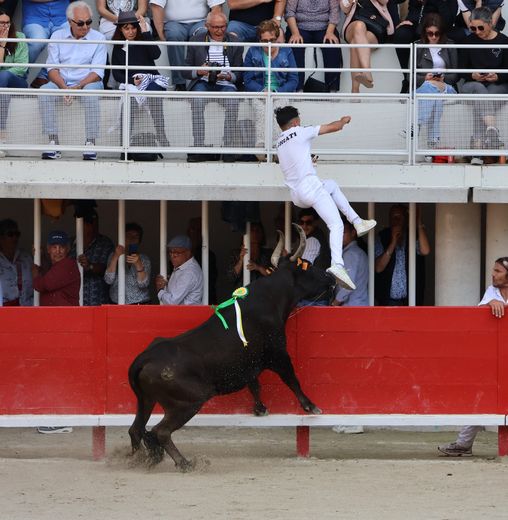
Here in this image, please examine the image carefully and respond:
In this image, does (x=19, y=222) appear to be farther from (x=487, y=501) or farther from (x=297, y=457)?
(x=487, y=501)

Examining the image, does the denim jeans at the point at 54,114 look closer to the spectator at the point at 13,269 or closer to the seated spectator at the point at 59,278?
the seated spectator at the point at 59,278

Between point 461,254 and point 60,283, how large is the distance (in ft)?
12.7

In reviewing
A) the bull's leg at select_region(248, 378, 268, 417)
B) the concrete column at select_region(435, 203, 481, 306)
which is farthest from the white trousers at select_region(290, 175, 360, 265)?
the concrete column at select_region(435, 203, 481, 306)

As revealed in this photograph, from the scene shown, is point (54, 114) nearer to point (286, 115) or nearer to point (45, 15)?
point (45, 15)

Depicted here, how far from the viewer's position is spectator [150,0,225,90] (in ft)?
45.5

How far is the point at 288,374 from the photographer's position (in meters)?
A: 11.1

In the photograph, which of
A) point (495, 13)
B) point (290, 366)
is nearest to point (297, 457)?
point (290, 366)

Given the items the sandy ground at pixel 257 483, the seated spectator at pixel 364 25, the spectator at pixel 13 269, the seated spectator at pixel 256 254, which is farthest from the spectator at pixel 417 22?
the spectator at pixel 13 269

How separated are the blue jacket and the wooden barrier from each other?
9.06 feet

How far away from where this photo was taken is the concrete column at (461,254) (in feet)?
44.9

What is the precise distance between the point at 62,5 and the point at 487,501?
23.3ft

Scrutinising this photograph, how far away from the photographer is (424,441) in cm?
1308

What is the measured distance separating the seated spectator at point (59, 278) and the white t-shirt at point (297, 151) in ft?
8.20

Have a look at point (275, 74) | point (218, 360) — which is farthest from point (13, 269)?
point (218, 360)
